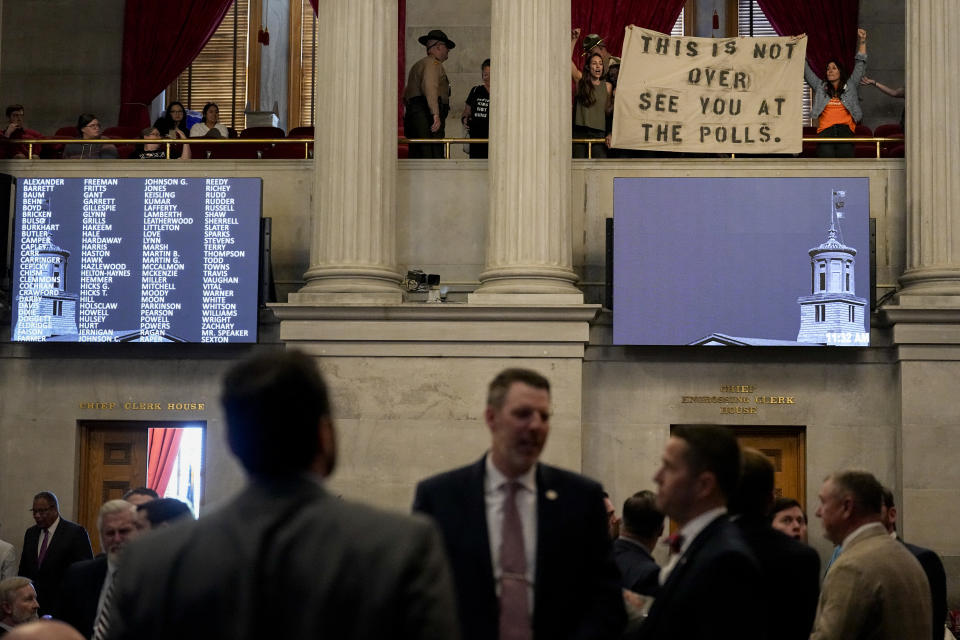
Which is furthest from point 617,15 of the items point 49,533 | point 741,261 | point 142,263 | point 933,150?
point 49,533

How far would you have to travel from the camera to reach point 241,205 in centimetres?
1580

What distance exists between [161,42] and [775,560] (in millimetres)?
17253

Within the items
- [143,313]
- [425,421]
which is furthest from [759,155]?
[143,313]

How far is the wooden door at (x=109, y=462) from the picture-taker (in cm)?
1595

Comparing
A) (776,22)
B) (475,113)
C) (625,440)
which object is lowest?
(625,440)

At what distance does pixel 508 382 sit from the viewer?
16.6 feet

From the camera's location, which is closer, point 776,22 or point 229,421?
point 229,421

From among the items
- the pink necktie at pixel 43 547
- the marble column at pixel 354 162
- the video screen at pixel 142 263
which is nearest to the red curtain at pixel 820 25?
the marble column at pixel 354 162

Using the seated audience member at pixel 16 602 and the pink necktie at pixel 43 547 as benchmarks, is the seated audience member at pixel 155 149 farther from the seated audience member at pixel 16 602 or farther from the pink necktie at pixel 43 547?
the seated audience member at pixel 16 602

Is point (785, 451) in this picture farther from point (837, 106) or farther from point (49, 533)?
point (49, 533)

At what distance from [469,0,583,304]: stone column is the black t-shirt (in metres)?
0.95

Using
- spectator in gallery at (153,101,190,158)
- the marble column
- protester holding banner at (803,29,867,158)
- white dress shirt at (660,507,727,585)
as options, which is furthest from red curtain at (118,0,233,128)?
white dress shirt at (660,507,727,585)

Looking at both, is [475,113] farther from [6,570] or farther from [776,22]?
[6,570]

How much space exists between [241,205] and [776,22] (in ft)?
29.0
